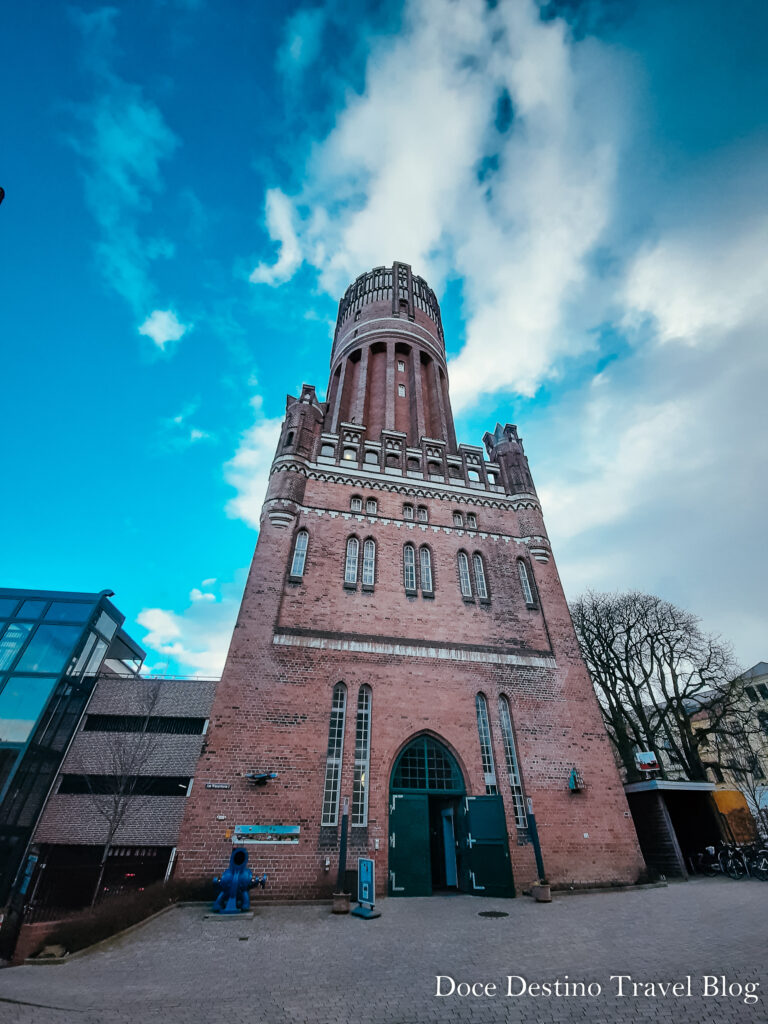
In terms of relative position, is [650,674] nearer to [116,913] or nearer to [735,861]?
[735,861]

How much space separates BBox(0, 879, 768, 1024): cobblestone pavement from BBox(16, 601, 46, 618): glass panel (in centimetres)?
2152

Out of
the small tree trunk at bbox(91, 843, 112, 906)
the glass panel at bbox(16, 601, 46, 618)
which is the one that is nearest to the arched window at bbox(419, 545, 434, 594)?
the small tree trunk at bbox(91, 843, 112, 906)

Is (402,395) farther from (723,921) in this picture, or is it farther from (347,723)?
(723,921)

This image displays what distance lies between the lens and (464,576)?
62.5ft

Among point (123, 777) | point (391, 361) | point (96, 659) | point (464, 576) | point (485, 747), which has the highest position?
point (391, 361)

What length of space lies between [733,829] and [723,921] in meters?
13.3

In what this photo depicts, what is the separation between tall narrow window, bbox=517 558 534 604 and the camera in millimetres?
19125

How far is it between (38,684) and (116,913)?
19.2 meters

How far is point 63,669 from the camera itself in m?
23.1

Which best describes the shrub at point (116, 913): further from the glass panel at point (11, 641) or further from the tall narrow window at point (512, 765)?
the glass panel at point (11, 641)

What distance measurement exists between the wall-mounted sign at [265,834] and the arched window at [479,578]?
1034 cm

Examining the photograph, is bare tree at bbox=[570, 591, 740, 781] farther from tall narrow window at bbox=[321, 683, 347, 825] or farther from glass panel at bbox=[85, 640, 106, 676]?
glass panel at bbox=[85, 640, 106, 676]

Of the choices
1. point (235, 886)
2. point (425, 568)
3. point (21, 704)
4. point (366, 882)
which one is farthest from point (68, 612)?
point (366, 882)

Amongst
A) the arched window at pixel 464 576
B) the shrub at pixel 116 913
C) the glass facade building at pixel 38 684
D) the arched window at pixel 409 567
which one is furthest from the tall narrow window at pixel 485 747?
the glass facade building at pixel 38 684
